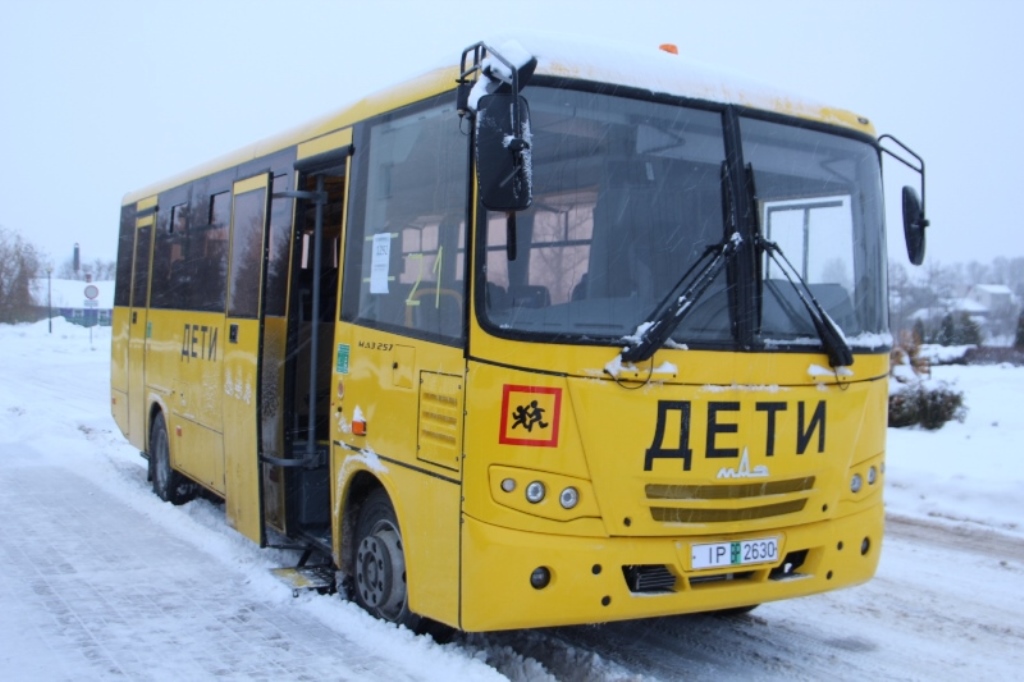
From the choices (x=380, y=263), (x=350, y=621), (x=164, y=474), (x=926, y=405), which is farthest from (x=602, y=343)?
(x=926, y=405)

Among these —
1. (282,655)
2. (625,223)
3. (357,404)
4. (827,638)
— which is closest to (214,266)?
(357,404)

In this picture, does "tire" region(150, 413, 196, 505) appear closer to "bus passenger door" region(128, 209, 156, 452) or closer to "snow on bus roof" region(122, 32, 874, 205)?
"bus passenger door" region(128, 209, 156, 452)

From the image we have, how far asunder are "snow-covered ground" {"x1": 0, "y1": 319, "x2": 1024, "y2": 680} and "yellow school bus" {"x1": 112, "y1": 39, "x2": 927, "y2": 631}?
20.3 inches

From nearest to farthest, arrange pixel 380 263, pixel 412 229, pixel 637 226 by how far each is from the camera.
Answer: pixel 637 226
pixel 412 229
pixel 380 263

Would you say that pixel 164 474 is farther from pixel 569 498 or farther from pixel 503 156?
pixel 503 156

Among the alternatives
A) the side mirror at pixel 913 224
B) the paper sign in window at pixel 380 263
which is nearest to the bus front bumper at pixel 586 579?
the paper sign in window at pixel 380 263

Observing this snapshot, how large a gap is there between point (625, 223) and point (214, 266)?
498 centimetres

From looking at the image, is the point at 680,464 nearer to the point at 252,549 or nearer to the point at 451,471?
the point at 451,471

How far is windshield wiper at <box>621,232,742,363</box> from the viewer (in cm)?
471

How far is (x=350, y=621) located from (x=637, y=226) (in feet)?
9.34

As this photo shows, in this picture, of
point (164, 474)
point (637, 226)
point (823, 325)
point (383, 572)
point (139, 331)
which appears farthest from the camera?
point (139, 331)

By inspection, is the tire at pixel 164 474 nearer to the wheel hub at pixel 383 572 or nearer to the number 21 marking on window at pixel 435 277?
the wheel hub at pixel 383 572

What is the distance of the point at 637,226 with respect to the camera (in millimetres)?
4996

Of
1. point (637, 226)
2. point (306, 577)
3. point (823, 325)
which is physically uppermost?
point (637, 226)
